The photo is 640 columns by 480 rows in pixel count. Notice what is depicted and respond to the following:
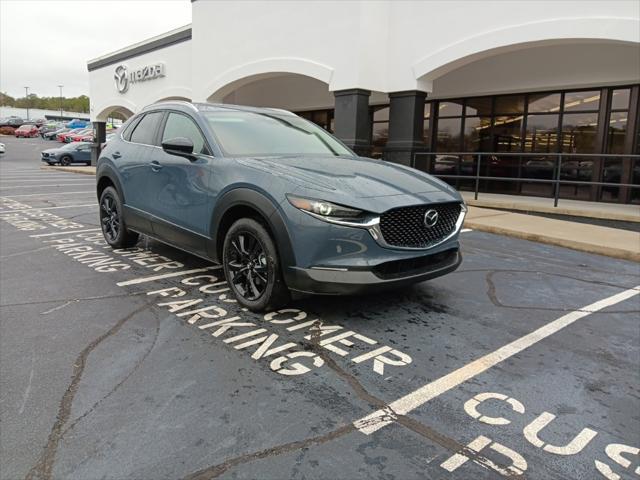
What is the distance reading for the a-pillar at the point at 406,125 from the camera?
12477 mm

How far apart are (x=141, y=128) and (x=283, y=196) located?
3120mm

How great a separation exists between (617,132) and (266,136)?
1056 cm

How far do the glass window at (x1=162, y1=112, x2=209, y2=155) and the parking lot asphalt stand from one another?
4.50 ft

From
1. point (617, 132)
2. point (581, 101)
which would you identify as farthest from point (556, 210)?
point (581, 101)

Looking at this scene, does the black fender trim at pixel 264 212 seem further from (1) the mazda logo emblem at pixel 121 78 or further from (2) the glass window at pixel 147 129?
(1) the mazda logo emblem at pixel 121 78

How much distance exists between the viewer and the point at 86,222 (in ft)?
29.9

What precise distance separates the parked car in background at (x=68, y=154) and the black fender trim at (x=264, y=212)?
2645 centimetres

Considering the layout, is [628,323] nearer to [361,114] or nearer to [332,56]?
[361,114]

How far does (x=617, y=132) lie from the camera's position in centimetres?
1244

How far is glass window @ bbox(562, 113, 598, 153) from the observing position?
12.8 metres

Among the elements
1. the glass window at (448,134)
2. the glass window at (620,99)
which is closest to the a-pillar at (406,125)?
the glass window at (448,134)

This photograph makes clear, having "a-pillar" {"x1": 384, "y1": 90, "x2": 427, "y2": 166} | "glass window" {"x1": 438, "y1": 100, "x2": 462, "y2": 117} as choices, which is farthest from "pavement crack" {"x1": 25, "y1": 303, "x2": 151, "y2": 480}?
"glass window" {"x1": 438, "y1": 100, "x2": 462, "y2": 117}

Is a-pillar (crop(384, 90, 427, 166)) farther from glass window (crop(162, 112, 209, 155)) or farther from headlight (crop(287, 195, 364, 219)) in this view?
headlight (crop(287, 195, 364, 219))

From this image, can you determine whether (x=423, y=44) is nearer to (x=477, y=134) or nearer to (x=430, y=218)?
(x=477, y=134)
